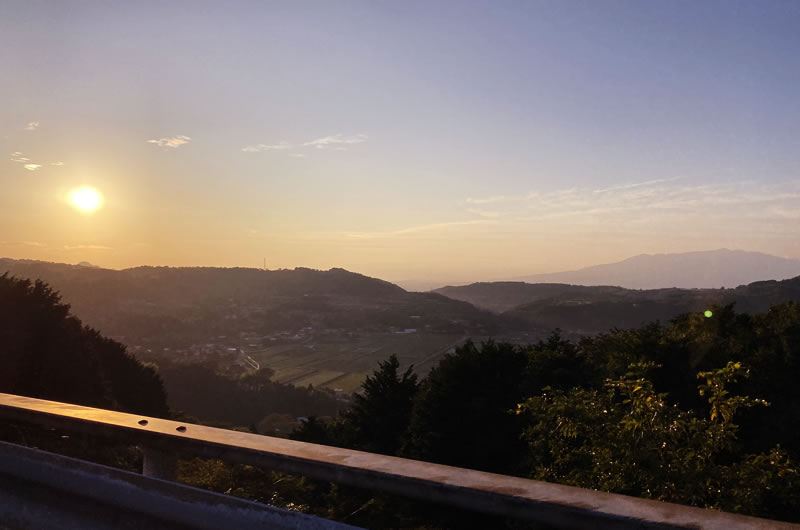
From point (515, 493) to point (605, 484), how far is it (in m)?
4.26

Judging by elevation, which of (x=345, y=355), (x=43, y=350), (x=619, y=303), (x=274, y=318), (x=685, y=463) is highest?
(x=619, y=303)

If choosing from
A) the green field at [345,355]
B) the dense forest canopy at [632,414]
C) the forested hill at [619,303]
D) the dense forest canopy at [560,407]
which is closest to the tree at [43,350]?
the dense forest canopy at [560,407]

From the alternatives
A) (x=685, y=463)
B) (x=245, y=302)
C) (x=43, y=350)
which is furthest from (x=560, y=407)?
(x=245, y=302)

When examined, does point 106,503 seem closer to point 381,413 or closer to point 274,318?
point 381,413

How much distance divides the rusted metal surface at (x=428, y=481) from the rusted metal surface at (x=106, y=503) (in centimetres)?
24

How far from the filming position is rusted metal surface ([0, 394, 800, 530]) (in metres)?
1.66

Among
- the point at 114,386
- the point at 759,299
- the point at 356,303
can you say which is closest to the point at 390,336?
the point at 356,303

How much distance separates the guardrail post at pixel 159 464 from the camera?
2.90 metres

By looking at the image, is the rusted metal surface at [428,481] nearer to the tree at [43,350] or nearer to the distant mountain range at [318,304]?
the tree at [43,350]

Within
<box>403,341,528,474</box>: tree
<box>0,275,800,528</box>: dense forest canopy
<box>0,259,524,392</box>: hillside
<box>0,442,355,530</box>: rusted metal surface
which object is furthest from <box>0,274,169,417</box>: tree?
<box>0,259,524,392</box>: hillside

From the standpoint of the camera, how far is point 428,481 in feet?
6.43

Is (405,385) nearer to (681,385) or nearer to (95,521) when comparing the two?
(681,385)

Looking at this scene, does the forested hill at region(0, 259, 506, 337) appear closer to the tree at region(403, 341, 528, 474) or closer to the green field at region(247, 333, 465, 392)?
the green field at region(247, 333, 465, 392)

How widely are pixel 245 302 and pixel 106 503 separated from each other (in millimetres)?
137200
